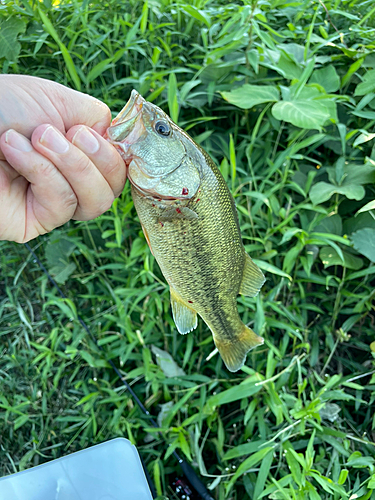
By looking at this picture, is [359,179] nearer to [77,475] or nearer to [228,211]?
[228,211]

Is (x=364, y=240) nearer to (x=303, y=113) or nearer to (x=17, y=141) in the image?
(x=303, y=113)

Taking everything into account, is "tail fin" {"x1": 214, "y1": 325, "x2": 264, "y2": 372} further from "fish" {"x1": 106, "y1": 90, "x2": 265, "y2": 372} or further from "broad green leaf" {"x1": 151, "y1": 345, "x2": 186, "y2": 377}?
"broad green leaf" {"x1": 151, "y1": 345, "x2": 186, "y2": 377}

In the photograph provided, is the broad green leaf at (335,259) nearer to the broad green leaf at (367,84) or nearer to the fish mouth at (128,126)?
the broad green leaf at (367,84)

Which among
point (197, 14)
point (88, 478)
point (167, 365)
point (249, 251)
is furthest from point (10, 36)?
point (88, 478)

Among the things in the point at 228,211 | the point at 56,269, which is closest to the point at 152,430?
the point at 56,269

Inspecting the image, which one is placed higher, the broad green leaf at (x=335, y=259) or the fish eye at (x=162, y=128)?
the fish eye at (x=162, y=128)

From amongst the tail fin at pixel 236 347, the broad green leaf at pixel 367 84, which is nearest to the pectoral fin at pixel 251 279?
the tail fin at pixel 236 347

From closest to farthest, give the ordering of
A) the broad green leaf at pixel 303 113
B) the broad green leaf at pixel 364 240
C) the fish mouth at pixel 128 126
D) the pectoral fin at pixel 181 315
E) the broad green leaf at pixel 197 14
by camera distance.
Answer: the fish mouth at pixel 128 126
the pectoral fin at pixel 181 315
the broad green leaf at pixel 303 113
the broad green leaf at pixel 364 240
the broad green leaf at pixel 197 14
